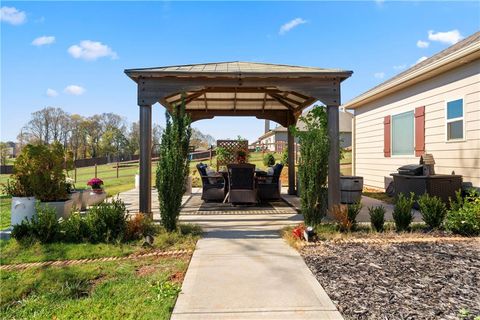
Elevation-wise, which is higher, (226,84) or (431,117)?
(226,84)

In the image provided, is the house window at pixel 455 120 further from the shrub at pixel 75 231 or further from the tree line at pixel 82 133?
the tree line at pixel 82 133

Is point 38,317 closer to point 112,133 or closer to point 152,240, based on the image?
point 152,240

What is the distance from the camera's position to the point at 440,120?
740cm

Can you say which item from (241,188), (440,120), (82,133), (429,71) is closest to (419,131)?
(440,120)

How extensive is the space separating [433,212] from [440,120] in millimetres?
3256

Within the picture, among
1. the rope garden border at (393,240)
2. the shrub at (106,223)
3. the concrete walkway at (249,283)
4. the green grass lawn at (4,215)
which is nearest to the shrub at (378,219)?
the rope garden border at (393,240)

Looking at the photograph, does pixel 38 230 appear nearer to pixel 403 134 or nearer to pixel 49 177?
pixel 49 177

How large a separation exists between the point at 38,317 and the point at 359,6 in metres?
8.81

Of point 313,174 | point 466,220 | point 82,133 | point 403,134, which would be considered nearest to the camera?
point 466,220

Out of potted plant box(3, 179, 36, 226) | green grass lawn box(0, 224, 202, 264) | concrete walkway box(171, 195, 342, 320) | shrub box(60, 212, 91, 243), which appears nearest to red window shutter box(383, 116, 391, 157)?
concrete walkway box(171, 195, 342, 320)

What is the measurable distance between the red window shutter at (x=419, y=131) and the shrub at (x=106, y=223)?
23.5 ft

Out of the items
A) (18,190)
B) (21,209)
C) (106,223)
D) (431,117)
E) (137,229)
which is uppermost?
(431,117)

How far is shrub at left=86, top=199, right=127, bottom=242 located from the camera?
4.50 m

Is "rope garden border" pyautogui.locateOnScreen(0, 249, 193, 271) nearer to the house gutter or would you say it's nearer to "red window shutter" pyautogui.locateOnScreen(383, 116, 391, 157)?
the house gutter
